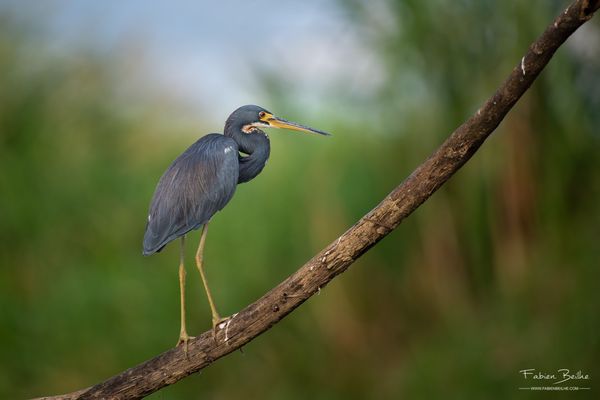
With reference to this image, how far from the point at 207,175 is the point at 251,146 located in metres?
0.17

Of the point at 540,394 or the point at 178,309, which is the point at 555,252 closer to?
the point at 540,394

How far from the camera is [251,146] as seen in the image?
263cm

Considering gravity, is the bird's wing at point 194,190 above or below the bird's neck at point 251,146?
below

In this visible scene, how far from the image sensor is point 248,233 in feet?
17.4

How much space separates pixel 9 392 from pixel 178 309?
1238 millimetres

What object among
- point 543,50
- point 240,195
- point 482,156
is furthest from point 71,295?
point 543,50
